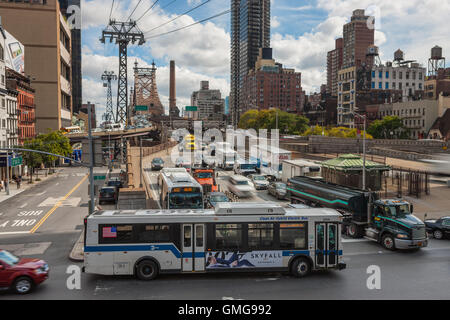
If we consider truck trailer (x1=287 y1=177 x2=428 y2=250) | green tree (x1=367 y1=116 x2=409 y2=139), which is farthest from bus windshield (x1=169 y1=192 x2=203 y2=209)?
green tree (x1=367 y1=116 x2=409 y2=139)

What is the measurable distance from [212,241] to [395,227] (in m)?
9.97

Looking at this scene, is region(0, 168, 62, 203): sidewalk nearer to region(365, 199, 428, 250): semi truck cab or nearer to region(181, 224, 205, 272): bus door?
region(181, 224, 205, 272): bus door

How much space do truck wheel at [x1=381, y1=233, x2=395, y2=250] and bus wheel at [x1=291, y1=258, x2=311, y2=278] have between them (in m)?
6.34

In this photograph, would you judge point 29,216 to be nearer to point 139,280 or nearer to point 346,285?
point 139,280

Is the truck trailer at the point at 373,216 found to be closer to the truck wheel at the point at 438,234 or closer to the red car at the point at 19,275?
the truck wheel at the point at 438,234

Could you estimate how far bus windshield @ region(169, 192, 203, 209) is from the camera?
23172mm

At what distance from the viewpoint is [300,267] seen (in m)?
15.2

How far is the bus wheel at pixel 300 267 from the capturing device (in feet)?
49.9

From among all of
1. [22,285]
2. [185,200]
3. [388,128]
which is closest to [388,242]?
[185,200]

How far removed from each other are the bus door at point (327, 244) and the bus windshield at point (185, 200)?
30.3 feet

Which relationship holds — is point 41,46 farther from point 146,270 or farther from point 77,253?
point 146,270

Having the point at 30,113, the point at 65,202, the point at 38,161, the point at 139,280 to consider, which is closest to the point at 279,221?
the point at 139,280

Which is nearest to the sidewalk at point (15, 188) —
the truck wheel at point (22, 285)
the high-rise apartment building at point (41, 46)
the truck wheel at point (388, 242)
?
the truck wheel at point (22, 285)
